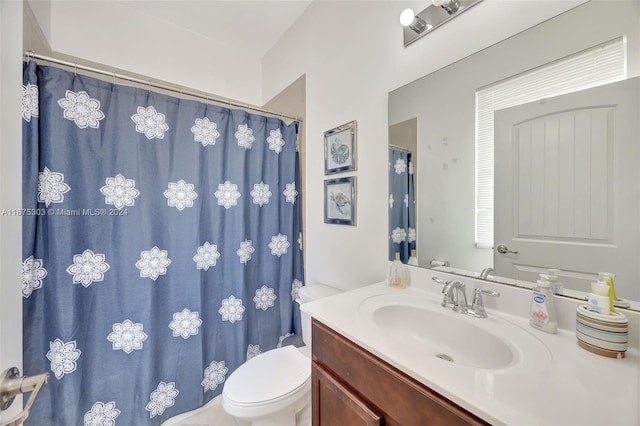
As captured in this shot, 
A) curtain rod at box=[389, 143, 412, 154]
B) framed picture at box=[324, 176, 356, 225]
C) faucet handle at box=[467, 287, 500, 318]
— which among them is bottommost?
faucet handle at box=[467, 287, 500, 318]

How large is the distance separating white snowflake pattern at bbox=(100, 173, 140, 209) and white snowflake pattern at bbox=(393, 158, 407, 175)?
1.40m

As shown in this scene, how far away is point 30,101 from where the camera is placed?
107cm

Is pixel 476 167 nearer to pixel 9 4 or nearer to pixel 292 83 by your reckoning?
pixel 9 4

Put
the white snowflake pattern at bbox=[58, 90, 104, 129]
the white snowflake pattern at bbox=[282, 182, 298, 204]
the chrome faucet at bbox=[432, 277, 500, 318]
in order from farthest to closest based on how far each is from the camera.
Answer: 1. the white snowflake pattern at bbox=[282, 182, 298, 204]
2. the white snowflake pattern at bbox=[58, 90, 104, 129]
3. the chrome faucet at bbox=[432, 277, 500, 318]

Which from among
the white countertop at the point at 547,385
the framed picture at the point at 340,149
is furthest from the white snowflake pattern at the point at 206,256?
the white countertop at the point at 547,385

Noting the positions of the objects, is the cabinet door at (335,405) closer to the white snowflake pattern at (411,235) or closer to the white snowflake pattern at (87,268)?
the white snowflake pattern at (411,235)

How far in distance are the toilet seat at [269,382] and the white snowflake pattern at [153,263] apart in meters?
0.70

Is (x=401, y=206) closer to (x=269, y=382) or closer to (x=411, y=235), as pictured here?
(x=411, y=235)

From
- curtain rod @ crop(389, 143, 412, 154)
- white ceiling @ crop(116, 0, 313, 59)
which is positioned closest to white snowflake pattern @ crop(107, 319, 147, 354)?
curtain rod @ crop(389, 143, 412, 154)

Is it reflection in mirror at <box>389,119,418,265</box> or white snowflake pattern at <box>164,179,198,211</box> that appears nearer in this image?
reflection in mirror at <box>389,119,418,265</box>

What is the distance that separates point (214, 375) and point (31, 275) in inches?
42.8

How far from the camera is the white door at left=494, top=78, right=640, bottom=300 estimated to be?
0.69m

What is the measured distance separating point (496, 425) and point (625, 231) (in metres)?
0.68

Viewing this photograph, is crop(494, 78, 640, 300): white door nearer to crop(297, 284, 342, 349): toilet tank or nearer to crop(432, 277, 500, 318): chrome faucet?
crop(432, 277, 500, 318): chrome faucet
